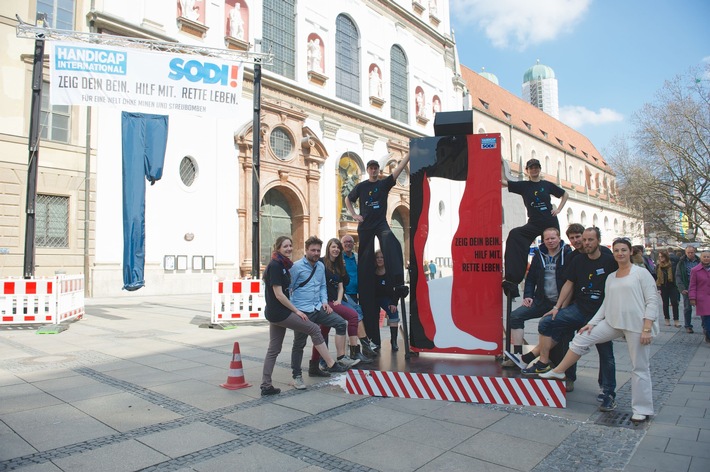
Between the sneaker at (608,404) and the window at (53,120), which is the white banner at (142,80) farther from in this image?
the sneaker at (608,404)

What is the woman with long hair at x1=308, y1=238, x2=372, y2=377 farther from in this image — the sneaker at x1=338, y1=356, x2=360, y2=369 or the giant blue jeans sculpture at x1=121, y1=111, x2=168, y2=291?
the giant blue jeans sculpture at x1=121, y1=111, x2=168, y2=291

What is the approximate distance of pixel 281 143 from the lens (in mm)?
26109

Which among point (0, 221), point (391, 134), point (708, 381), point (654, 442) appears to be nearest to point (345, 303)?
point (654, 442)

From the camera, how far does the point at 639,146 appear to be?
105 ft

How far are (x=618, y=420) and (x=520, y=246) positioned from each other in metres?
2.21

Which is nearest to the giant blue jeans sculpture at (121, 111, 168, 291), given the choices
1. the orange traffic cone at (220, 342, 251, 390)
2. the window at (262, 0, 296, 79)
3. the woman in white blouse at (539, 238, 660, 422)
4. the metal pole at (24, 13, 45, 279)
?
the metal pole at (24, 13, 45, 279)

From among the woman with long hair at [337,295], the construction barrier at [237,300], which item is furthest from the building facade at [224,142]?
the woman with long hair at [337,295]

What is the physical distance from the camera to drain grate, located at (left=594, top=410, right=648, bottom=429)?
4.41 metres

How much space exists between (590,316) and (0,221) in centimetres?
1897

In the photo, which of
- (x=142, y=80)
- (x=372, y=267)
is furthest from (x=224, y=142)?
(x=372, y=267)

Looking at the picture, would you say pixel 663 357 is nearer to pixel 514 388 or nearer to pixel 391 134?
pixel 514 388

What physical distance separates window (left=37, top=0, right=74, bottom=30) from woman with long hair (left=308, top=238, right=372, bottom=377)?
704 inches

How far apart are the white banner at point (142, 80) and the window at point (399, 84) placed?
75.7 feet

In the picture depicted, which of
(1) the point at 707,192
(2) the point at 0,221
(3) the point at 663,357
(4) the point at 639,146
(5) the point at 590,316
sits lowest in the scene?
(3) the point at 663,357
